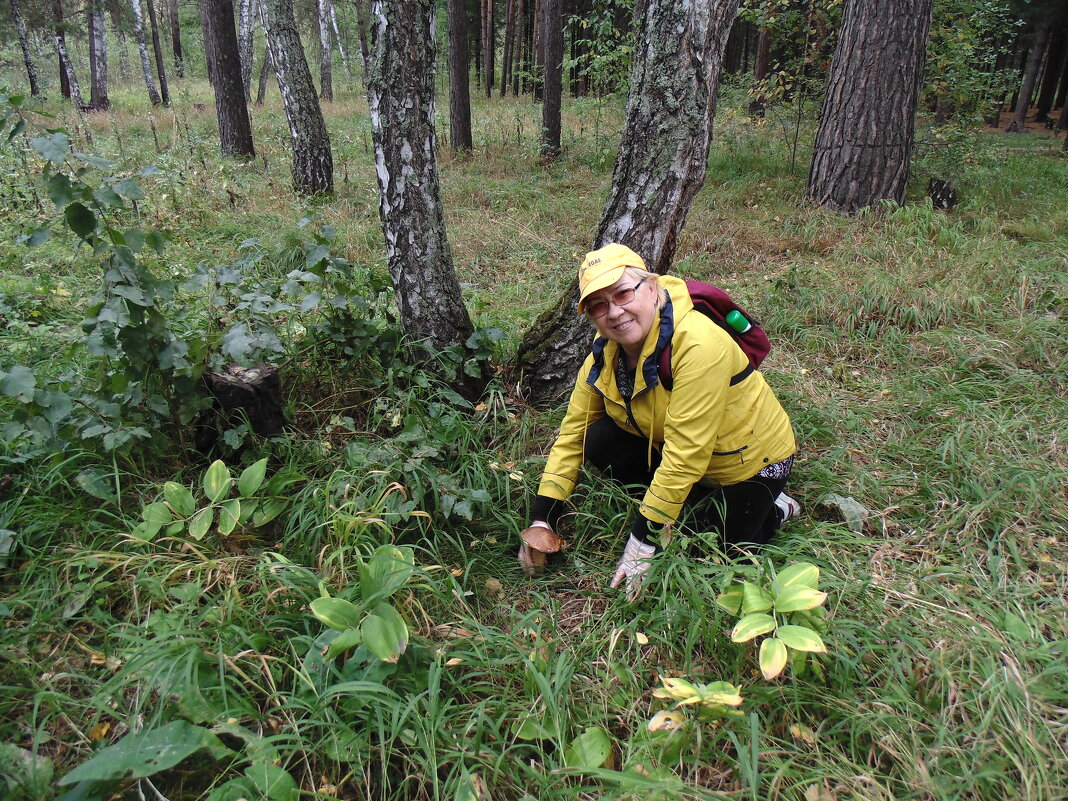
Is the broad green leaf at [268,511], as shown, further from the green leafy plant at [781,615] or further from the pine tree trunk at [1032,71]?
the pine tree trunk at [1032,71]

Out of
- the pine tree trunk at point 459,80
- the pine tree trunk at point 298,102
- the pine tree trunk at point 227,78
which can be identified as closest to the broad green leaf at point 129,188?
the pine tree trunk at point 298,102

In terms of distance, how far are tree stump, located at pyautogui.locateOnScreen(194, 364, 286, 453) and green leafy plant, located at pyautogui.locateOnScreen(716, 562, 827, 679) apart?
2.01 meters

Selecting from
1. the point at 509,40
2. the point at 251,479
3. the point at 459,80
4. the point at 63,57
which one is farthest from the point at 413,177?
the point at 509,40

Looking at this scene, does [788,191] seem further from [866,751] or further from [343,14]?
[343,14]

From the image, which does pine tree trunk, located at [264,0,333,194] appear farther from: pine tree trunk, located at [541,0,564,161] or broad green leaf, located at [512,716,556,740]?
broad green leaf, located at [512,716,556,740]

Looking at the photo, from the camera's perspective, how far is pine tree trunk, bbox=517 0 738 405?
2.68m

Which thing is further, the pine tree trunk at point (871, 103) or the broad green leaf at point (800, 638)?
the pine tree trunk at point (871, 103)

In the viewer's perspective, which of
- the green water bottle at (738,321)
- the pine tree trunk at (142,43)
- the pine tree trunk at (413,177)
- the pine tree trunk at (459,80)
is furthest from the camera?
the pine tree trunk at (142,43)

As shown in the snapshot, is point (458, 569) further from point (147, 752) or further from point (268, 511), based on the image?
point (147, 752)

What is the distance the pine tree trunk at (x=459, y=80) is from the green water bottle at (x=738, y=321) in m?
8.35

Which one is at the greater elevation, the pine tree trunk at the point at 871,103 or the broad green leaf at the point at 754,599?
the pine tree trunk at the point at 871,103

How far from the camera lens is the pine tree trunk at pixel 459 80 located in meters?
9.51

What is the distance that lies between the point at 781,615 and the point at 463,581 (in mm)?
1106

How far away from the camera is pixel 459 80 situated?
9.42 m
